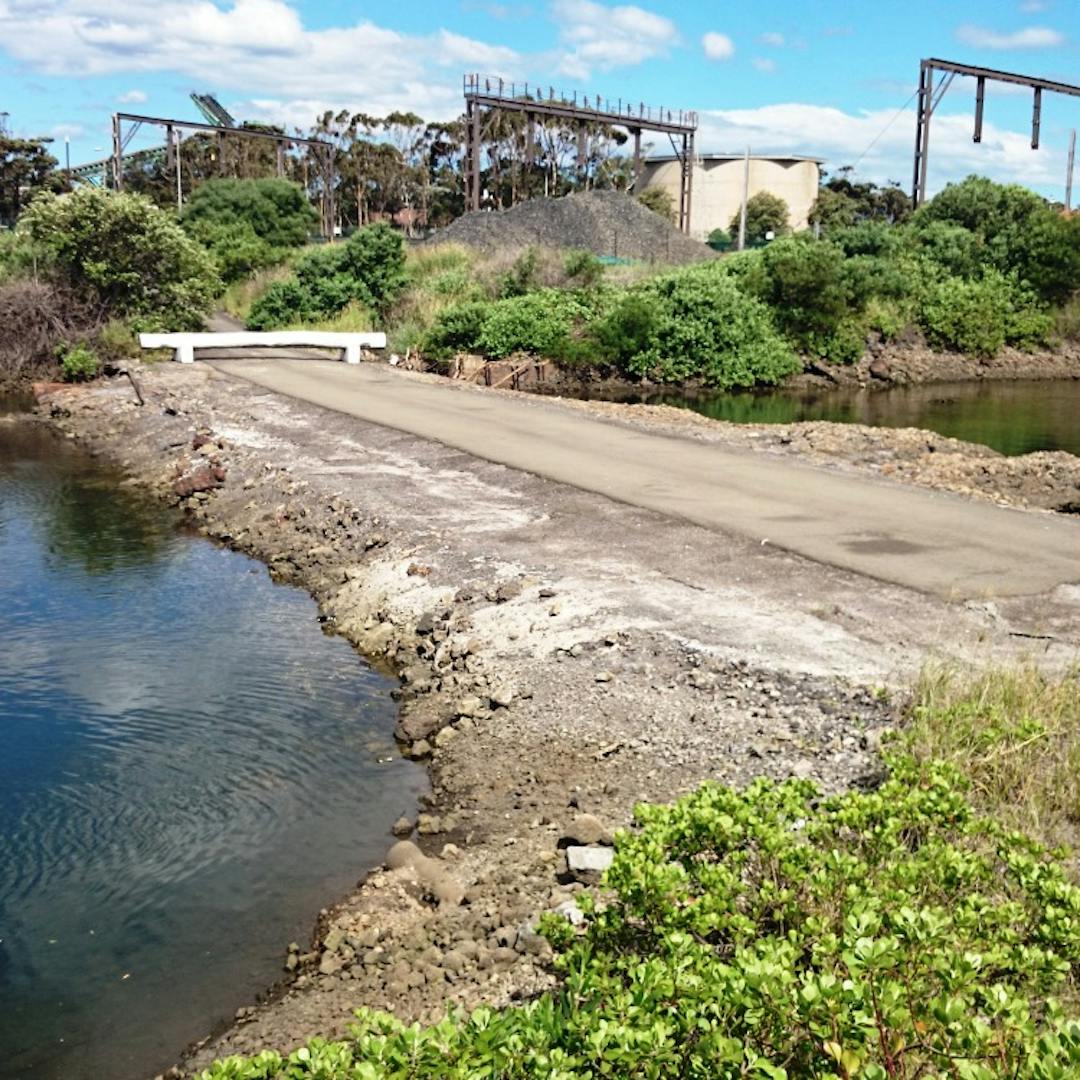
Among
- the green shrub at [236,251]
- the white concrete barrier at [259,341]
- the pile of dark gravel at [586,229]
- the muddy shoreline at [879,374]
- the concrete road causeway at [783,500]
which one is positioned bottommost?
the concrete road causeway at [783,500]

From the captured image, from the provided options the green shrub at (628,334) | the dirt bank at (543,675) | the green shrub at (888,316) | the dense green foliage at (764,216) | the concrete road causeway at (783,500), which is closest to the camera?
the dirt bank at (543,675)

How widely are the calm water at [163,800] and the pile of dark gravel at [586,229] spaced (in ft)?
123

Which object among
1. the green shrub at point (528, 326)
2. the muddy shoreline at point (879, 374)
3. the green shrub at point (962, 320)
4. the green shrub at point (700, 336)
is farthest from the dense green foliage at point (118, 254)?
the green shrub at point (962, 320)

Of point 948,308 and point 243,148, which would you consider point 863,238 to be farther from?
point 243,148

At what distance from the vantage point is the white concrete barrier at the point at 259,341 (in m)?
27.6

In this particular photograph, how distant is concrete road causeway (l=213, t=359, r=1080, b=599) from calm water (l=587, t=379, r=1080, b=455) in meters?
8.83

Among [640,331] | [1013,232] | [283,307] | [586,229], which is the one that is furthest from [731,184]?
[283,307]

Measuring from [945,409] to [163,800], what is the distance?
1015 inches

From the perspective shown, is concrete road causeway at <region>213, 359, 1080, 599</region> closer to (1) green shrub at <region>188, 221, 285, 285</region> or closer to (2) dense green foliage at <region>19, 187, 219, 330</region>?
(2) dense green foliage at <region>19, 187, 219, 330</region>

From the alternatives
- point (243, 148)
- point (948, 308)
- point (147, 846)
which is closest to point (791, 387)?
point (948, 308)

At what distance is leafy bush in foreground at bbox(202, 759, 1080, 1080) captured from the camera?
323 centimetres

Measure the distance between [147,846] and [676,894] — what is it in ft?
12.4

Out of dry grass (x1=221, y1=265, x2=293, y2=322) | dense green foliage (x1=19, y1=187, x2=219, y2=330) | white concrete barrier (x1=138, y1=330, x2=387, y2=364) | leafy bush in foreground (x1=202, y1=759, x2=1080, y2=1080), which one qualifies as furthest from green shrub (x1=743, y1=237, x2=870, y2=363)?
leafy bush in foreground (x1=202, y1=759, x2=1080, y2=1080)

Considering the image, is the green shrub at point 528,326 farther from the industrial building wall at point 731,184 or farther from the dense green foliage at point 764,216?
the industrial building wall at point 731,184
